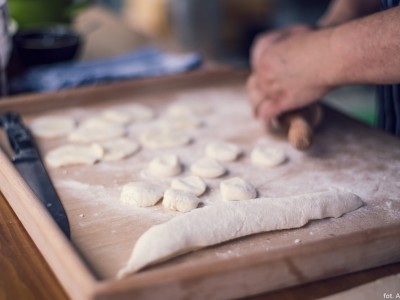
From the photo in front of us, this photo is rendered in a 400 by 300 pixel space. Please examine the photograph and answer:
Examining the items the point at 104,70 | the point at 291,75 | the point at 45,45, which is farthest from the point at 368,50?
the point at 45,45

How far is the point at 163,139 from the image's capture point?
4.29ft

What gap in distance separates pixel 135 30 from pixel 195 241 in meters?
1.56

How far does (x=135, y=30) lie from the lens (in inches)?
89.7

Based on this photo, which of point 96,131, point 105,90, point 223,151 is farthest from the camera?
point 105,90

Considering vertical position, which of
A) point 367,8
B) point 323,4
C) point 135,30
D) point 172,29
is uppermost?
point 367,8

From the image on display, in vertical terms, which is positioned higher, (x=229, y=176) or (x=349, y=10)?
(x=349, y=10)

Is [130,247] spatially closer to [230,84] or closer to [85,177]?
[85,177]

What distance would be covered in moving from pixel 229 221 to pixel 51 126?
64 centimetres

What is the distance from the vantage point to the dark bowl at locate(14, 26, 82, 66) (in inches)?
68.9

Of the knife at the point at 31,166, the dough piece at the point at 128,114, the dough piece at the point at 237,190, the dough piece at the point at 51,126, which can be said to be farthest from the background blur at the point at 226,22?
the dough piece at the point at 237,190

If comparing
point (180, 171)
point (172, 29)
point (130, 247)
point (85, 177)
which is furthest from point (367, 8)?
point (172, 29)

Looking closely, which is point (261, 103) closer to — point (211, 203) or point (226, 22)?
point (211, 203)

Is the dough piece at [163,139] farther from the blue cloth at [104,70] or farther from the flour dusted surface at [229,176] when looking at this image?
the blue cloth at [104,70]

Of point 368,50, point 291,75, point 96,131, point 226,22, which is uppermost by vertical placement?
point 368,50
